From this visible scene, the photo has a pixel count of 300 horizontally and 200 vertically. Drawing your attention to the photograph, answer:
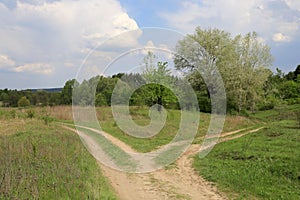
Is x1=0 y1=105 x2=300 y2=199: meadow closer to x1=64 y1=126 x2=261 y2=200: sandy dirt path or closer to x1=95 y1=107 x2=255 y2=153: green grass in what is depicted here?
x1=95 y1=107 x2=255 y2=153: green grass

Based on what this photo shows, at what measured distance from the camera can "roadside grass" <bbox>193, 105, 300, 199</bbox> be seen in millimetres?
7906

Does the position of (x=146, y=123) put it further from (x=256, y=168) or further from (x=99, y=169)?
(x=256, y=168)

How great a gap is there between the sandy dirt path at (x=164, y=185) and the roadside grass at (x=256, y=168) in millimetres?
417

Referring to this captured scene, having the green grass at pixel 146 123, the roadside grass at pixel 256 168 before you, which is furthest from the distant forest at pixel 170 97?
the roadside grass at pixel 256 168

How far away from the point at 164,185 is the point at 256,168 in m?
3.42

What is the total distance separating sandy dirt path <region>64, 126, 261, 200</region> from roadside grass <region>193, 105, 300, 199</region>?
0.42 m

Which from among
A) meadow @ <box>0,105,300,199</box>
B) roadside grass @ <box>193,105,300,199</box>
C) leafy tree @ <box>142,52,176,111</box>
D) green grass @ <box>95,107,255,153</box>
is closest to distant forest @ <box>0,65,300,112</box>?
leafy tree @ <box>142,52,176,111</box>

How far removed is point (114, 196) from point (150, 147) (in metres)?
7.23

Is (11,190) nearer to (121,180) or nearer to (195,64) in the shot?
(121,180)

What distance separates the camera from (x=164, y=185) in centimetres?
832

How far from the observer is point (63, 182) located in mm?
7578

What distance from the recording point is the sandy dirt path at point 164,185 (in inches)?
294

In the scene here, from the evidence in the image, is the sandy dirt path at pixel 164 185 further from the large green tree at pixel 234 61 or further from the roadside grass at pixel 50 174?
the large green tree at pixel 234 61

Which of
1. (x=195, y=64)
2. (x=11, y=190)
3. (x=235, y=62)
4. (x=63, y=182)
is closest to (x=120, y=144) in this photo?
(x=63, y=182)
